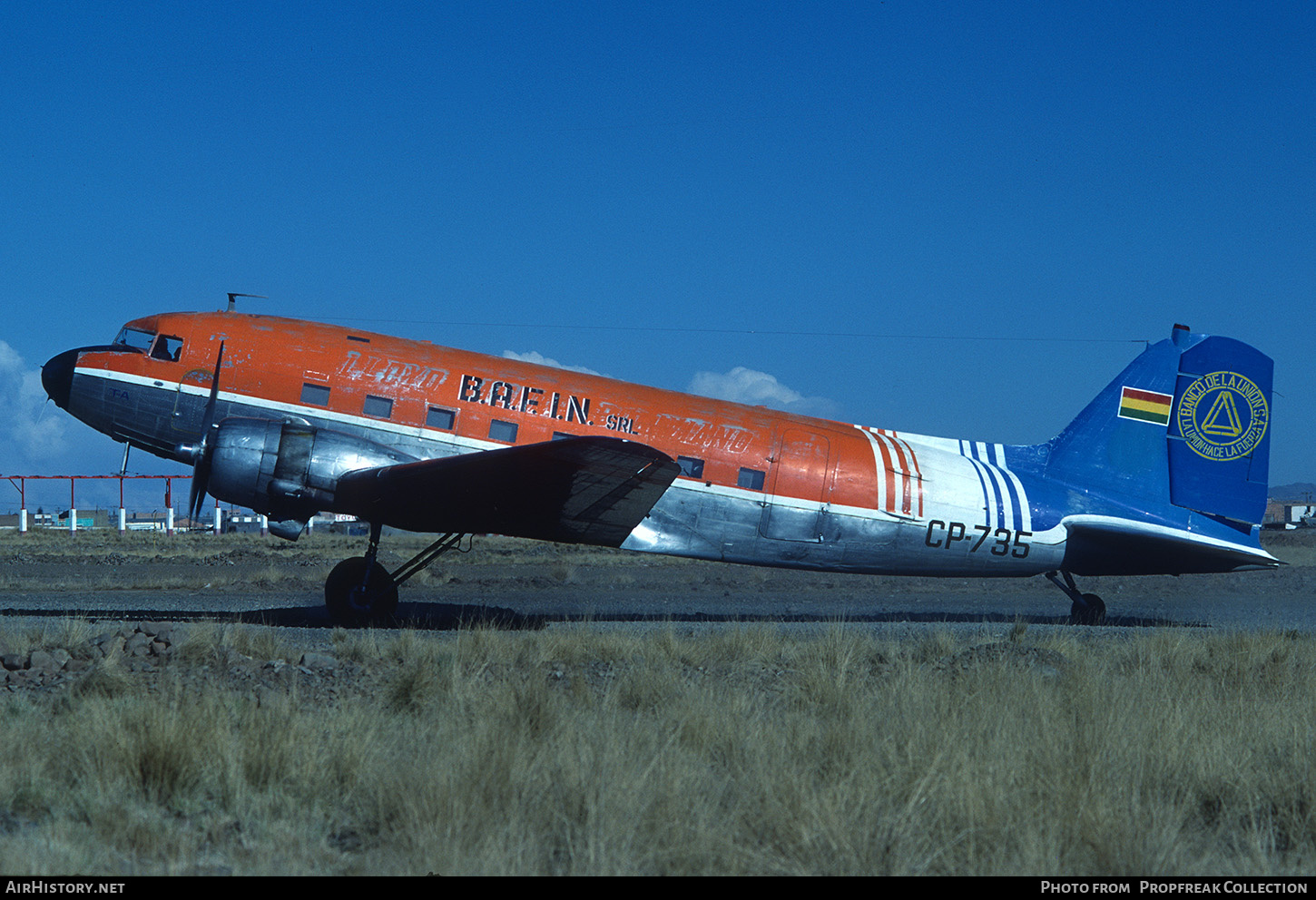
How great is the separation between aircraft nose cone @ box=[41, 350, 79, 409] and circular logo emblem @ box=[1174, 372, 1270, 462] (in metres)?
17.2

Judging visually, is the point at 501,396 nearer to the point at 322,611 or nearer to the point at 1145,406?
the point at 322,611

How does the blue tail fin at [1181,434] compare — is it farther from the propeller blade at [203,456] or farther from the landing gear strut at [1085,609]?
the propeller blade at [203,456]

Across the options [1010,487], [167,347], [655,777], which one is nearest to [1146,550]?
[1010,487]

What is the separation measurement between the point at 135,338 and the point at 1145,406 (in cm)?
1592

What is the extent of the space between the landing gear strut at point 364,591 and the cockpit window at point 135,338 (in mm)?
4255

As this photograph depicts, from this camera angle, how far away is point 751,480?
45.6ft

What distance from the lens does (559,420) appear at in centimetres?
1362

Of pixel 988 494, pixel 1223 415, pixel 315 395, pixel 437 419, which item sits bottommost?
pixel 988 494

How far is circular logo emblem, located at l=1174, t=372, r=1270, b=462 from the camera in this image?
51.9 feet

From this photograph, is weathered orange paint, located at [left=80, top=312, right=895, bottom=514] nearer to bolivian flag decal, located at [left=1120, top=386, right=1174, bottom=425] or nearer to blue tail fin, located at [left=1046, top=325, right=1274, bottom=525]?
blue tail fin, located at [left=1046, top=325, right=1274, bottom=525]

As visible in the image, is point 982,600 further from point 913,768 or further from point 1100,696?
point 913,768

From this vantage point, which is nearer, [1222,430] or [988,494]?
[988,494]
